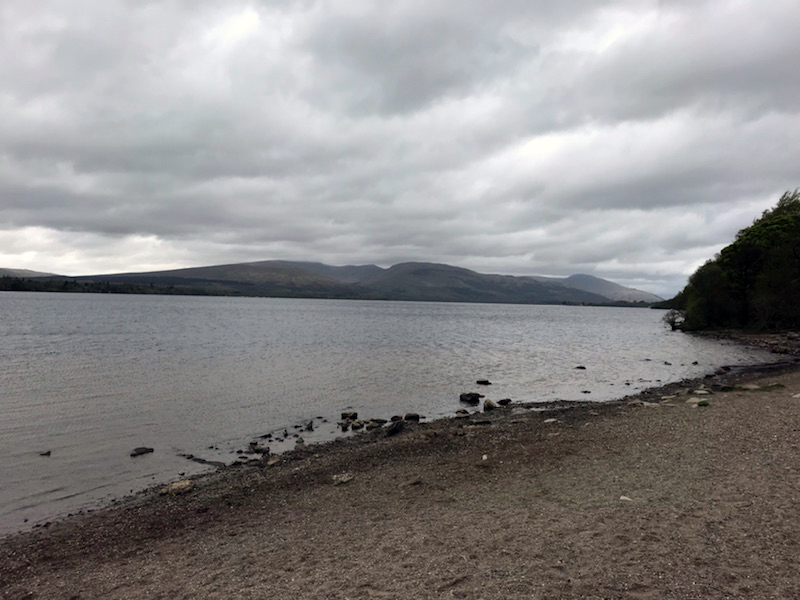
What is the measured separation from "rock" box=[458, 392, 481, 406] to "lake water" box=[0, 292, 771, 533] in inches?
24.1

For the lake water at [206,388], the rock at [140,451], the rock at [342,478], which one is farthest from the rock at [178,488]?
the rock at [140,451]

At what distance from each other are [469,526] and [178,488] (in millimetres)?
9513

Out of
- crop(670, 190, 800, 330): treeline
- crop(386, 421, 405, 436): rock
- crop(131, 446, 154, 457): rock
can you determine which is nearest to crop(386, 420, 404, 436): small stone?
crop(386, 421, 405, 436): rock

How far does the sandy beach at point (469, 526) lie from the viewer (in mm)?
8062

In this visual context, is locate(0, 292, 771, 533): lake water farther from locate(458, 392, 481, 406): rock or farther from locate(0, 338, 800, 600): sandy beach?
locate(0, 338, 800, 600): sandy beach

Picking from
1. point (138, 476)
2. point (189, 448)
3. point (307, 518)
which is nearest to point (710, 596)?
point (307, 518)

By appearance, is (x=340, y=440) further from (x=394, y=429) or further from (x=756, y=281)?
(x=756, y=281)

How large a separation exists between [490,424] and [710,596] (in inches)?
606

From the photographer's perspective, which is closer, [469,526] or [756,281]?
[469,526]

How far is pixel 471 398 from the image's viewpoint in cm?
3012

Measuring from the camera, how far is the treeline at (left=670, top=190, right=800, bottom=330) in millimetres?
69812

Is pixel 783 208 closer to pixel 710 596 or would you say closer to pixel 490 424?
pixel 490 424

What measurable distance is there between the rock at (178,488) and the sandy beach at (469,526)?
0.19 m

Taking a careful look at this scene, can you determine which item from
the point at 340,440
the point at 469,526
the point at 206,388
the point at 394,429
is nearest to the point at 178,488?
the point at 340,440
